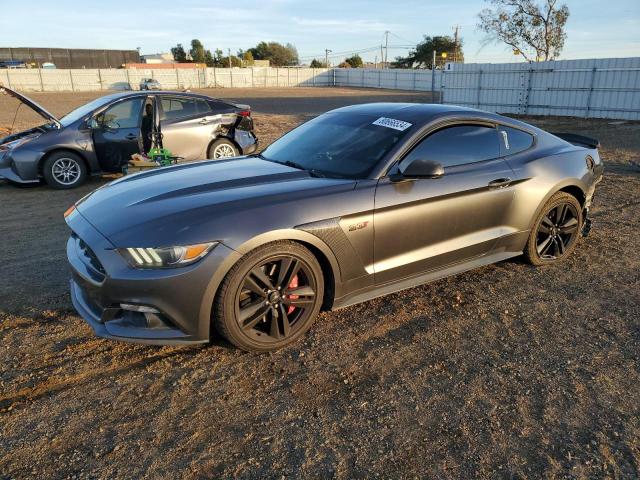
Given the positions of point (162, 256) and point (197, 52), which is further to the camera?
point (197, 52)

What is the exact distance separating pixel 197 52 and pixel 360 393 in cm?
10924

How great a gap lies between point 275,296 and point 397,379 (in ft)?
2.99

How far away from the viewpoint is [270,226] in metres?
2.95

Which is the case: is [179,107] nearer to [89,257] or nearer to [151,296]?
[89,257]

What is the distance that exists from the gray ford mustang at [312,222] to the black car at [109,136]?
442cm

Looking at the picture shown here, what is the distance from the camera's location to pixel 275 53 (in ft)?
335

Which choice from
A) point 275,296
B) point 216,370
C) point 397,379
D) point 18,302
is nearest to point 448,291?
point 397,379

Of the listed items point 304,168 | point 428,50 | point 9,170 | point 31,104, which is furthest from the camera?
point 428,50

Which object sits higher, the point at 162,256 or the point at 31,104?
the point at 31,104

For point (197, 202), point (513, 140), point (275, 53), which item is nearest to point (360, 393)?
point (197, 202)

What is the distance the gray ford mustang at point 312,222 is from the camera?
2.82 m

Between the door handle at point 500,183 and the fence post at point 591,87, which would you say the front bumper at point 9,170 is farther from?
the fence post at point 591,87

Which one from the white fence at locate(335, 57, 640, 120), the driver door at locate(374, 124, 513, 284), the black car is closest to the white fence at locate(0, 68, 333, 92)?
the white fence at locate(335, 57, 640, 120)

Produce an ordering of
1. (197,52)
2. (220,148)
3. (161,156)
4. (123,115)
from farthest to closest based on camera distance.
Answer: (197,52), (220,148), (123,115), (161,156)
